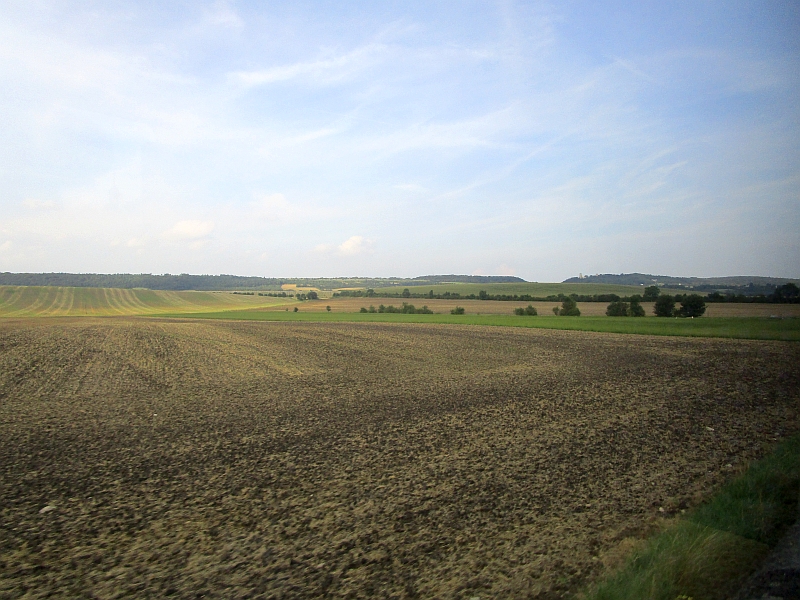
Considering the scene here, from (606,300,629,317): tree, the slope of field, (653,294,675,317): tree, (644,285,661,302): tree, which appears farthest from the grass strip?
the slope of field

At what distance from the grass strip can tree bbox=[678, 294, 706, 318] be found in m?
48.6

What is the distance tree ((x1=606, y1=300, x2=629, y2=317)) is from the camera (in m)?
59.1

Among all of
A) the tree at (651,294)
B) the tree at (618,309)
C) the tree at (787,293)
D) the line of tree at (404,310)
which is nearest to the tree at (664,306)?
the tree at (618,309)

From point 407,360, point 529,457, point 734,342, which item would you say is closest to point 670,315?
point 734,342

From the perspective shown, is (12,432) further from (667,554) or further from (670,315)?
(670,315)

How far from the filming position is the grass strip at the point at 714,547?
398 cm

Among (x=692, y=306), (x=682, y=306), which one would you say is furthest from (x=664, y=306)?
(x=692, y=306)

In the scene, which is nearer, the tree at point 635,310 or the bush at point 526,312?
the tree at point 635,310

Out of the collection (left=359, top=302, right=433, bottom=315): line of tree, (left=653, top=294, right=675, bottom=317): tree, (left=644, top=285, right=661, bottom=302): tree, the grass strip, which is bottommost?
(left=359, top=302, right=433, bottom=315): line of tree

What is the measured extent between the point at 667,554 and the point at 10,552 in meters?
6.66

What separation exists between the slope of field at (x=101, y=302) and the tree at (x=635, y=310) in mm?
71799

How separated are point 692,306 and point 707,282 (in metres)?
6.03

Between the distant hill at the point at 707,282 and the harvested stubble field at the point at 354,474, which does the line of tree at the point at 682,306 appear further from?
the harvested stubble field at the point at 354,474

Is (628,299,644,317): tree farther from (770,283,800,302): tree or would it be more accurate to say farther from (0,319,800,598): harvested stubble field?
(0,319,800,598): harvested stubble field
